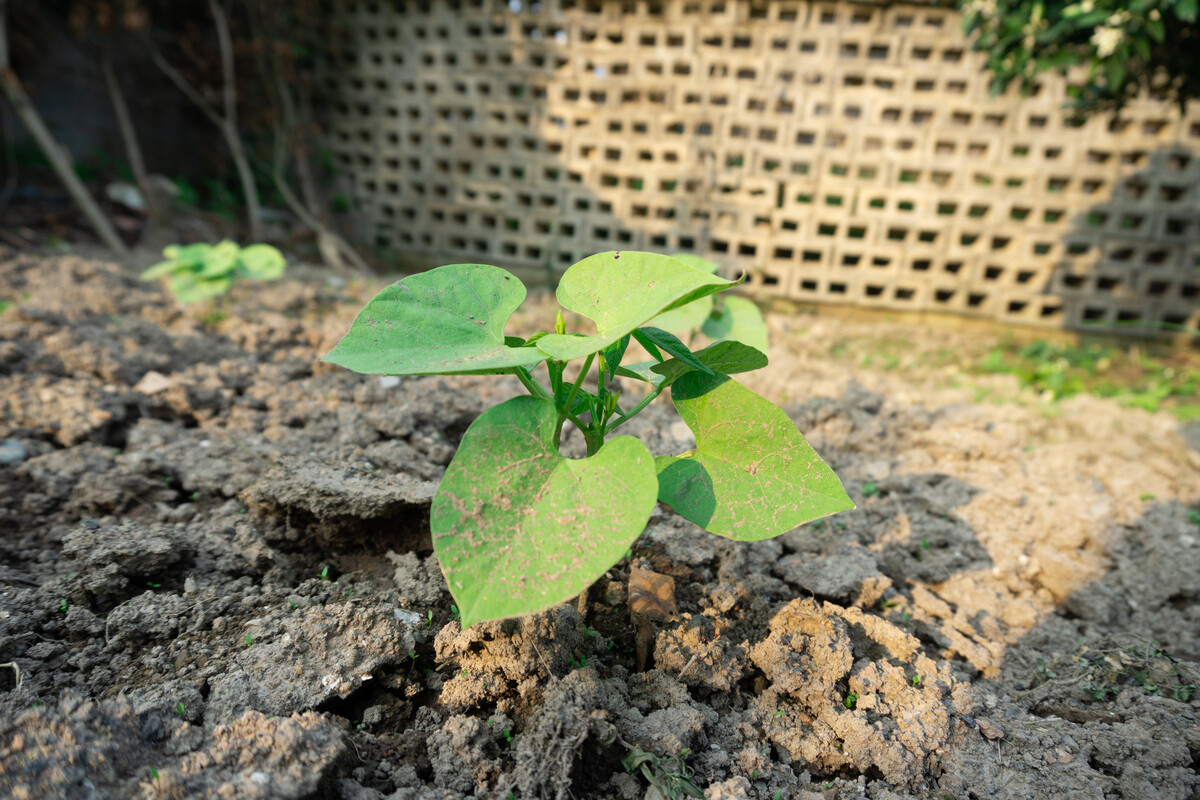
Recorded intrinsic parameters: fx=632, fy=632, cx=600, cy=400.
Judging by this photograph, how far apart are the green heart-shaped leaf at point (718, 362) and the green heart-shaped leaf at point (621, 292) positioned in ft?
0.45

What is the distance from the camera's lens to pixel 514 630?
1.00 metres

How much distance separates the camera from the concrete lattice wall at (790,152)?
3736 millimetres

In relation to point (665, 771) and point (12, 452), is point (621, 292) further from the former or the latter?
point (12, 452)

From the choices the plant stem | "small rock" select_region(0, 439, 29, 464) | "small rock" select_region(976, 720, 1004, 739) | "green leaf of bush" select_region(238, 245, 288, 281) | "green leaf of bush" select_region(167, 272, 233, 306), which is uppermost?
the plant stem

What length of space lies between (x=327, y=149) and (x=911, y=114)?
13.0 ft

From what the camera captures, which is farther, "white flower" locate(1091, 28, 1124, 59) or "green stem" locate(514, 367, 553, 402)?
"white flower" locate(1091, 28, 1124, 59)

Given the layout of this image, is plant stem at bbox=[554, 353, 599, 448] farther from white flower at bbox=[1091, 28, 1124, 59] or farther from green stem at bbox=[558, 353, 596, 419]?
white flower at bbox=[1091, 28, 1124, 59]

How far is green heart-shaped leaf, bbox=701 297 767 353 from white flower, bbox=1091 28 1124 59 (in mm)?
1640

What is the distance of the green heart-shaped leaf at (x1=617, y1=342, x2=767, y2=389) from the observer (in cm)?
93

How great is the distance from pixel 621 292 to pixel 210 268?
2.46 meters

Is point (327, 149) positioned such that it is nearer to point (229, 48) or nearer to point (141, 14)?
point (229, 48)

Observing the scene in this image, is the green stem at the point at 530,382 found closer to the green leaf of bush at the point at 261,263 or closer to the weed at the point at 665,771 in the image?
the weed at the point at 665,771

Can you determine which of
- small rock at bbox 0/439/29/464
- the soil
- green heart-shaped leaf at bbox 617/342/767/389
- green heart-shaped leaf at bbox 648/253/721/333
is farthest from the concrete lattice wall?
green heart-shaped leaf at bbox 617/342/767/389

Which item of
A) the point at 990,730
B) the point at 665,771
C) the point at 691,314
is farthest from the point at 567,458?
the point at 691,314
